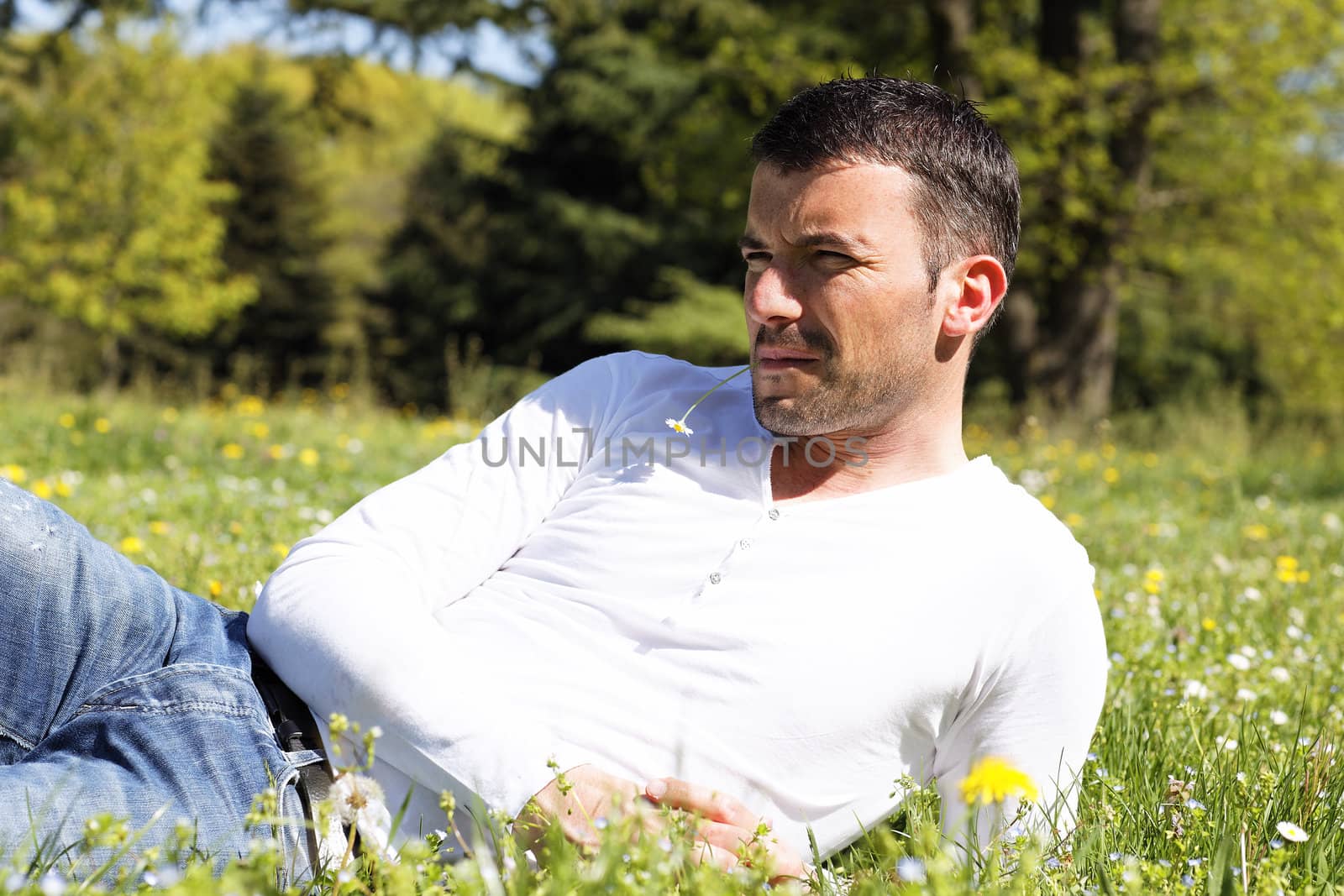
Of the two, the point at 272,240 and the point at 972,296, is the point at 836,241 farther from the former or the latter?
the point at 272,240

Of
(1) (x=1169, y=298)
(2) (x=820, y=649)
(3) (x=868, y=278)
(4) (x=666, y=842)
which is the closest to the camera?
(4) (x=666, y=842)

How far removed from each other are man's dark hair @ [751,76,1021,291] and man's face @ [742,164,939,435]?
0.04 metres

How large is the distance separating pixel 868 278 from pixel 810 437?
35 cm

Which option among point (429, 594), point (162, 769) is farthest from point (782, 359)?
point (162, 769)

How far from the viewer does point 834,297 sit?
2240mm

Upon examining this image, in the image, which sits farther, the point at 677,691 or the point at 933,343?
the point at 933,343

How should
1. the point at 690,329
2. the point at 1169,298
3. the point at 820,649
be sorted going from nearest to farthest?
1. the point at 820,649
2. the point at 690,329
3. the point at 1169,298

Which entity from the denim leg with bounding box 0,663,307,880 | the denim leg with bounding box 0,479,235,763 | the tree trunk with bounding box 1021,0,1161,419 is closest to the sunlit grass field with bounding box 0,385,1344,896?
the denim leg with bounding box 0,663,307,880

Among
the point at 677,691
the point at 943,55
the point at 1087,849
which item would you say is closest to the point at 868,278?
the point at 677,691

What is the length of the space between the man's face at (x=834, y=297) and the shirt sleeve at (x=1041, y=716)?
1.81ft

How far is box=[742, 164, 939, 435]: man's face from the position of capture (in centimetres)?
224

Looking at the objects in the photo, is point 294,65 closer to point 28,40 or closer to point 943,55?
point 28,40

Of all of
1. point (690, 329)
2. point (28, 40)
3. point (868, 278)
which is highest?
point (28, 40)

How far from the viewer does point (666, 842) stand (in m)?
1.73
